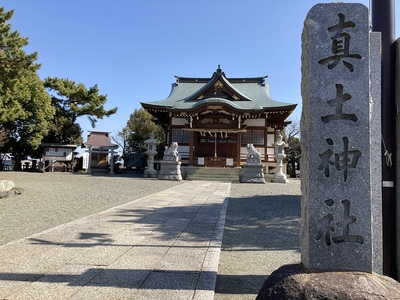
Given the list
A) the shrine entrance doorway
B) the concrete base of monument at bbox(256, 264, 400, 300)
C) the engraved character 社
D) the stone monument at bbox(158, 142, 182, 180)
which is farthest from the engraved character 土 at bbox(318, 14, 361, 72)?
the shrine entrance doorway

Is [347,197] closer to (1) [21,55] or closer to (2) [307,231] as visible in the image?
(2) [307,231]

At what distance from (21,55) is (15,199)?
5.77 m

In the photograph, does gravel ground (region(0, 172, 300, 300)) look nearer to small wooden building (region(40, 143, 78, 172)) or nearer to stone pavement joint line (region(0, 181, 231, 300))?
stone pavement joint line (region(0, 181, 231, 300))

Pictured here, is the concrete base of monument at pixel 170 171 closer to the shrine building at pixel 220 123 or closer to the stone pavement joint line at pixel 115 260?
the shrine building at pixel 220 123

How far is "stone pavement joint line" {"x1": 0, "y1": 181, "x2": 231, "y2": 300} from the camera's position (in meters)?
2.47

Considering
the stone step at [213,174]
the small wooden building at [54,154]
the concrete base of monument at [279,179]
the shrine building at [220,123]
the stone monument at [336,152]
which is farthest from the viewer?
the small wooden building at [54,154]

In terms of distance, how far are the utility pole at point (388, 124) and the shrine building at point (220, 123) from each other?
15.5m

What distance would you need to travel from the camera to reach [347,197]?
2244mm

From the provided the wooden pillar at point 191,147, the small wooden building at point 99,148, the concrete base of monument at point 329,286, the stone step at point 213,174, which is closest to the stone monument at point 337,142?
the concrete base of monument at point 329,286

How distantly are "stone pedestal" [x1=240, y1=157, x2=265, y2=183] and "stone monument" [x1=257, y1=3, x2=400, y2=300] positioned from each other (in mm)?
12936

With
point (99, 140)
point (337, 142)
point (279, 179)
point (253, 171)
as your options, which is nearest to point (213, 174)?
point (253, 171)

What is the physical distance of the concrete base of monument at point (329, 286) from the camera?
1915 mm

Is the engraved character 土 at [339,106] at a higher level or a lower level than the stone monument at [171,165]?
higher

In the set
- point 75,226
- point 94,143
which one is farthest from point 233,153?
point 75,226
